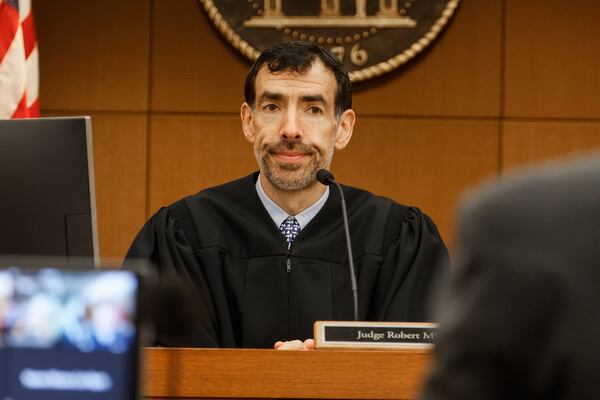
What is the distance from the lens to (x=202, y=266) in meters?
3.05

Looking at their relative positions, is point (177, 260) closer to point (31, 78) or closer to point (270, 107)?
point (270, 107)

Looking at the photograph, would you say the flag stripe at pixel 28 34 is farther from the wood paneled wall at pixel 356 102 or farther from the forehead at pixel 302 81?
the forehead at pixel 302 81

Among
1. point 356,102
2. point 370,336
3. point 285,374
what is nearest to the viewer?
point 285,374

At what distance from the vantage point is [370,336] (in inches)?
81.8

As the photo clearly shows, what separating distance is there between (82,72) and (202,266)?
2.24m

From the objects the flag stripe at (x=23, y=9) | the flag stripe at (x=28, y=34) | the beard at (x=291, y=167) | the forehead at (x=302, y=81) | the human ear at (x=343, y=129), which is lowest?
the beard at (x=291, y=167)

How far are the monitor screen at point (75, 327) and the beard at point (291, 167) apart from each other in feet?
6.43

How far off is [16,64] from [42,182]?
204 cm

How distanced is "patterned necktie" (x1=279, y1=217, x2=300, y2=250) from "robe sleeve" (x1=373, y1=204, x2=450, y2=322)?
0.28 metres

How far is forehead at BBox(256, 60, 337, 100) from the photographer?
321 cm

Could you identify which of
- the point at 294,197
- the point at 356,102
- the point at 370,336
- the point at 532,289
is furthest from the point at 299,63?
the point at 532,289

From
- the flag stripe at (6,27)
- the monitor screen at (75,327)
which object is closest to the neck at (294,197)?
the flag stripe at (6,27)

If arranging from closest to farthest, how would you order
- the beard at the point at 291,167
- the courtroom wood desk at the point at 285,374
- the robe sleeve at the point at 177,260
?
the courtroom wood desk at the point at 285,374
the robe sleeve at the point at 177,260
the beard at the point at 291,167

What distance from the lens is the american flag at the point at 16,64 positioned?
4.07 m
